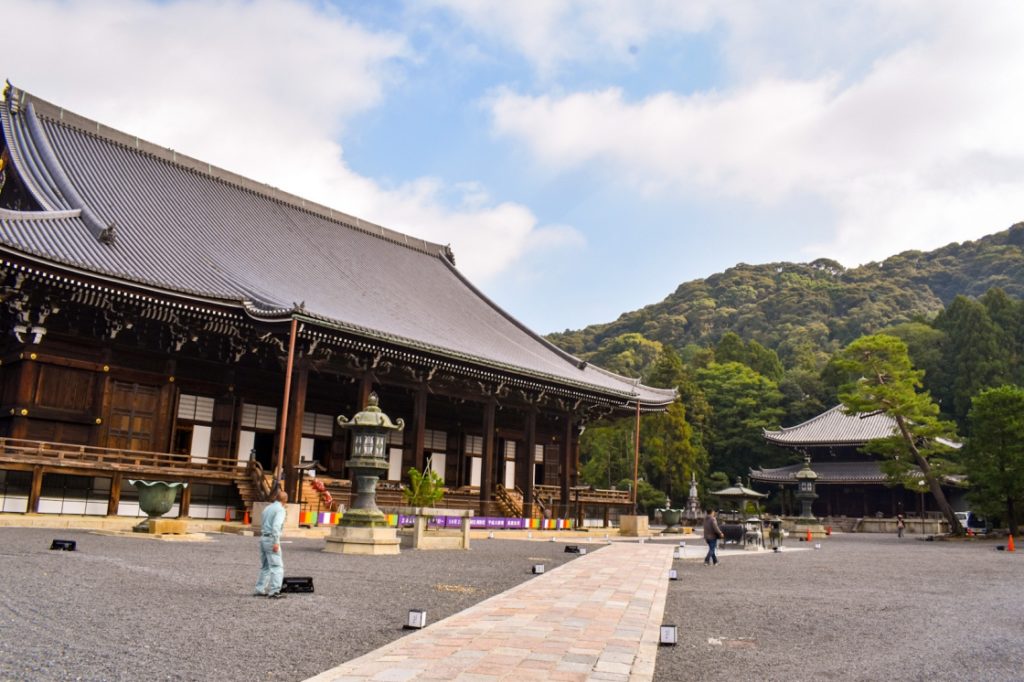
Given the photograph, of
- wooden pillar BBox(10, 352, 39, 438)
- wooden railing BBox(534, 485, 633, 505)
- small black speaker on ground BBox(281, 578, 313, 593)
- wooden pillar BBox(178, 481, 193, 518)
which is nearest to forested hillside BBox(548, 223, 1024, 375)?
wooden railing BBox(534, 485, 633, 505)

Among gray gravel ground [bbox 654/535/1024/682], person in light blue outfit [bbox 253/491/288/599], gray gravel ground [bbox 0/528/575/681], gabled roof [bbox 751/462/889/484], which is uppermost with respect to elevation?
gabled roof [bbox 751/462/889/484]

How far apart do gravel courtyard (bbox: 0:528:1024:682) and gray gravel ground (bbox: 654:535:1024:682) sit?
3cm

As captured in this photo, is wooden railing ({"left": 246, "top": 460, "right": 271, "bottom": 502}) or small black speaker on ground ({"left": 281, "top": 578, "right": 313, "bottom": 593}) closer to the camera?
small black speaker on ground ({"left": 281, "top": 578, "right": 313, "bottom": 593})

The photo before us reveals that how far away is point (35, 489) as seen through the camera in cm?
1722

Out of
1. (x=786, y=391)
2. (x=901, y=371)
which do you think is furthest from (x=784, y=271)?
(x=901, y=371)

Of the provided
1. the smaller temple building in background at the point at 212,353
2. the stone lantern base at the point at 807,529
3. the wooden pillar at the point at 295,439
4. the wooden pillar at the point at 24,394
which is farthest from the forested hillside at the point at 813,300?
the wooden pillar at the point at 24,394

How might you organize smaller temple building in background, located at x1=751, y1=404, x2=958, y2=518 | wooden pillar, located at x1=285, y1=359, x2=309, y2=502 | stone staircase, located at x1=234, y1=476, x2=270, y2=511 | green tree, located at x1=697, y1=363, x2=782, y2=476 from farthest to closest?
1. green tree, located at x1=697, y1=363, x2=782, y2=476
2. smaller temple building in background, located at x1=751, y1=404, x2=958, y2=518
3. stone staircase, located at x1=234, y1=476, x2=270, y2=511
4. wooden pillar, located at x1=285, y1=359, x2=309, y2=502

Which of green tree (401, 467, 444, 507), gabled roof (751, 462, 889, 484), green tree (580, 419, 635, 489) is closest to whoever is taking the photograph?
green tree (401, 467, 444, 507)

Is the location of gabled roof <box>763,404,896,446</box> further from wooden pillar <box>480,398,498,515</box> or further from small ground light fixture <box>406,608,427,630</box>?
small ground light fixture <box>406,608,427,630</box>

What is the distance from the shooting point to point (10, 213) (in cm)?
1791

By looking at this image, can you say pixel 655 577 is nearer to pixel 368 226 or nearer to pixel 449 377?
pixel 449 377

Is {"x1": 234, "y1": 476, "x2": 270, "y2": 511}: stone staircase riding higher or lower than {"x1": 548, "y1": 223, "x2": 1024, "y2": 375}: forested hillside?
lower

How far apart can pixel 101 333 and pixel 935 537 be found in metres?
32.7

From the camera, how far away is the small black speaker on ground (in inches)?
351
